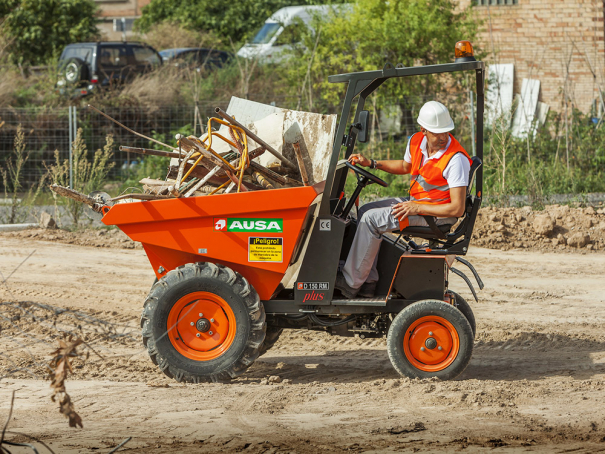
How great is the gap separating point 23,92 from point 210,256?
443 inches

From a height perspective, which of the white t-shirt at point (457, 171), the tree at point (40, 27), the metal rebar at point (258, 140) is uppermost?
the tree at point (40, 27)

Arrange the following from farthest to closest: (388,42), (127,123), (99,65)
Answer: (99,65) → (127,123) → (388,42)

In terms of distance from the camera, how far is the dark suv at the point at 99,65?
1478 cm

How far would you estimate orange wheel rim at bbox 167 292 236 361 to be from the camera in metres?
4.81

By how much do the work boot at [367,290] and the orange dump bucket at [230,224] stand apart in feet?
2.03

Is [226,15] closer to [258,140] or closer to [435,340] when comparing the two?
[258,140]

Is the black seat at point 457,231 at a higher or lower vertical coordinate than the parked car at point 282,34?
lower

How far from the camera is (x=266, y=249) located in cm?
475

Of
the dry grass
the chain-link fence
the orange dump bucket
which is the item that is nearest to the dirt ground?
the orange dump bucket

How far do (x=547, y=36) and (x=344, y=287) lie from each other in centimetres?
1412

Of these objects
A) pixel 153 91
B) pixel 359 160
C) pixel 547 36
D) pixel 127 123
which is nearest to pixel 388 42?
pixel 153 91

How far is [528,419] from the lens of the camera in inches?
166

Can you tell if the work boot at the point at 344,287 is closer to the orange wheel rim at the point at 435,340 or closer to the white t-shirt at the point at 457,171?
the orange wheel rim at the point at 435,340

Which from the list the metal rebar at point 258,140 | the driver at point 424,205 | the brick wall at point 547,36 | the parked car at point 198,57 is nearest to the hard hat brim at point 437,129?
the driver at point 424,205
